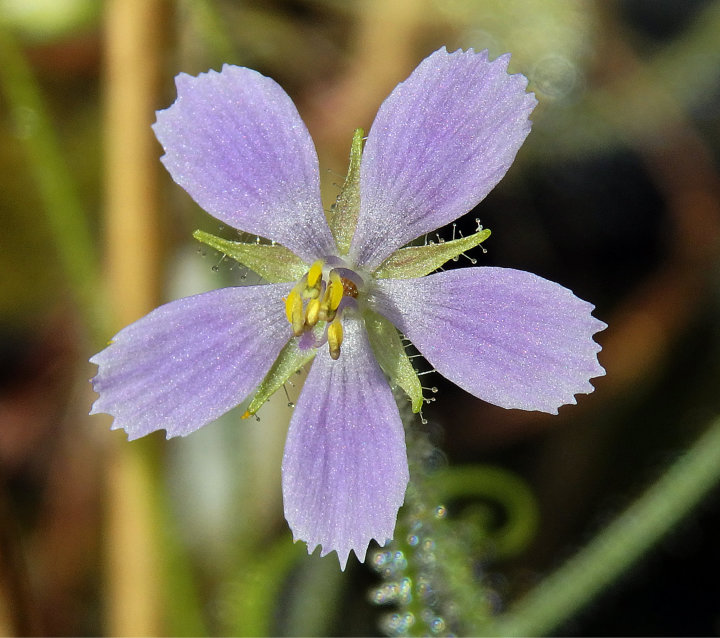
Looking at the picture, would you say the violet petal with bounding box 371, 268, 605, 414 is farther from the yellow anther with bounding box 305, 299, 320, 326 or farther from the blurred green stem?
the blurred green stem

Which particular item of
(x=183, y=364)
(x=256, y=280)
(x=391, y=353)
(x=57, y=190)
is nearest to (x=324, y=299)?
(x=391, y=353)

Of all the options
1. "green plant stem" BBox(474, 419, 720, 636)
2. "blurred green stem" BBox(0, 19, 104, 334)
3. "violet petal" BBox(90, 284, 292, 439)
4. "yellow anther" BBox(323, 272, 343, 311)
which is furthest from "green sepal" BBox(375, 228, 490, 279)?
"blurred green stem" BBox(0, 19, 104, 334)

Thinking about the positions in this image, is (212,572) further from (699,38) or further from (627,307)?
(699,38)

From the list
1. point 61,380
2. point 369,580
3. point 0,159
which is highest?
point 0,159

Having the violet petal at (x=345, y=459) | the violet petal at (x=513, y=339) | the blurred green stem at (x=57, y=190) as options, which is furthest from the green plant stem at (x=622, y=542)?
the blurred green stem at (x=57, y=190)

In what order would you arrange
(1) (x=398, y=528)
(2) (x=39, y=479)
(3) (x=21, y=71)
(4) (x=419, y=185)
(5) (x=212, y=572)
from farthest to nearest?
(2) (x=39, y=479)
(5) (x=212, y=572)
(3) (x=21, y=71)
(1) (x=398, y=528)
(4) (x=419, y=185)

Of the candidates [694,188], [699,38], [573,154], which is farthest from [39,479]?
[699,38]

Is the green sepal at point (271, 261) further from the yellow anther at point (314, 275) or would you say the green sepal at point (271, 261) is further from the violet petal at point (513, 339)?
the violet petal at point (513, 339)
